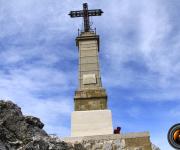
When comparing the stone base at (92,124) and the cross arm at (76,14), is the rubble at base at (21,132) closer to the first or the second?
the stone base at (92,124)

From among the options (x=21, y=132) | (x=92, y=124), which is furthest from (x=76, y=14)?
(x=21, y=132)

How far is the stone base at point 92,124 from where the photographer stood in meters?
14.2

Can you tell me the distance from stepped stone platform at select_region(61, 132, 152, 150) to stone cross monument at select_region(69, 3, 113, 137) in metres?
2.20

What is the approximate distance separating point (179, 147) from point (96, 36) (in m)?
15.6

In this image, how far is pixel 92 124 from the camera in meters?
14.3

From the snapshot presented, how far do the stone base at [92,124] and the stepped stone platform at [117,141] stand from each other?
2.18m

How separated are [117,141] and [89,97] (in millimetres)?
4093

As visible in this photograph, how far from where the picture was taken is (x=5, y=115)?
9406 millimetres

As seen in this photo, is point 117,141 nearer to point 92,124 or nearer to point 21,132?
point 92,124

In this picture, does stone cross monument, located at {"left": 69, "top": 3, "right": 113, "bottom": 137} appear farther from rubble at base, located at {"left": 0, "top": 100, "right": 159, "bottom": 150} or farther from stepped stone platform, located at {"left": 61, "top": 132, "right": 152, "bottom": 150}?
rubble at base, located at {"left": 0, "top": 100, "right": 159, "bottom": 150}

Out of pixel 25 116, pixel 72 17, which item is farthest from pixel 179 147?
pixel 72 17

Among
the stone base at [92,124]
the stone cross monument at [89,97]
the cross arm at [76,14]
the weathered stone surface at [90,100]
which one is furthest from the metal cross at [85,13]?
the stone base at [92,124]

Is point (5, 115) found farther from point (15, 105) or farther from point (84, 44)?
point (84, 44)

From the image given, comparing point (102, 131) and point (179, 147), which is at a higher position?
point (102, 131)
